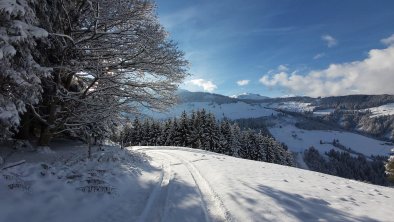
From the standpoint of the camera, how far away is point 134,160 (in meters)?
15.6

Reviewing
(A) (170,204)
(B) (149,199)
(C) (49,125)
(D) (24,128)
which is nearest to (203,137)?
(D) (24,128)

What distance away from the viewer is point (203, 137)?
56.4 metres

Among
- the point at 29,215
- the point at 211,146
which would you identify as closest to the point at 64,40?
the point at 29,215

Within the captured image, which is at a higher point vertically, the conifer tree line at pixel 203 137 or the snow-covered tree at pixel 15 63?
the snow-covered tree at pixel 15 63

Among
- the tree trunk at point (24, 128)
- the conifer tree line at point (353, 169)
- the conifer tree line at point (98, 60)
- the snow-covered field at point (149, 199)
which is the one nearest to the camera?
the snow-covered field at point (149, 199)

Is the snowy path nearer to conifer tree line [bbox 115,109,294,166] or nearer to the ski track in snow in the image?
the ski track in snow

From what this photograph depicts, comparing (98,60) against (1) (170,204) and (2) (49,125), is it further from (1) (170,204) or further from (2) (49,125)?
(1) (170,204)

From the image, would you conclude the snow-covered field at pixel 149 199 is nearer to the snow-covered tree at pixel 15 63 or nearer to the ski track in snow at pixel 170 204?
the ski track in snow at pixel 170 204

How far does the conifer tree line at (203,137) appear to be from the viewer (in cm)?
5697

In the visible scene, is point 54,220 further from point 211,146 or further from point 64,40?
point 211,146

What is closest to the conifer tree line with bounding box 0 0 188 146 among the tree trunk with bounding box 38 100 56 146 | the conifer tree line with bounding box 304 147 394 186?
the tree trunk with bounding box 38 100 56 146

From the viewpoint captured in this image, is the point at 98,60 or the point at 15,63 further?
the point at 98,60

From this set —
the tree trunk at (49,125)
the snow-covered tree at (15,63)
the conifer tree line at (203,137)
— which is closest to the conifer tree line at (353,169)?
the conifer tree line at (203,137)

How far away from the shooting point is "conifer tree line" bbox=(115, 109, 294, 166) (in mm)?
56969
